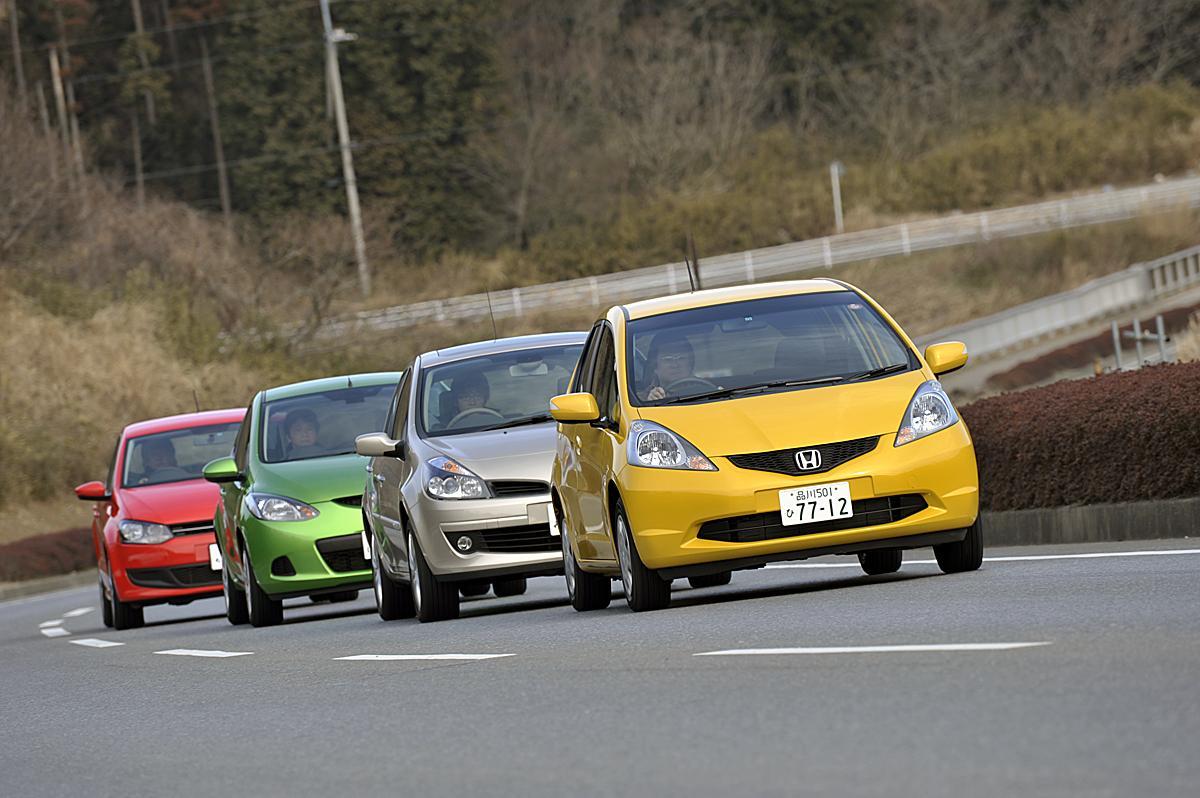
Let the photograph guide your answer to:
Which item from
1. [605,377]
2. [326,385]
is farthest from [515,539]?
[326,385]

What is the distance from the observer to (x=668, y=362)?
1270 centimetres

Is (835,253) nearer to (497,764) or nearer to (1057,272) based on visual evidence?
(1057,272)

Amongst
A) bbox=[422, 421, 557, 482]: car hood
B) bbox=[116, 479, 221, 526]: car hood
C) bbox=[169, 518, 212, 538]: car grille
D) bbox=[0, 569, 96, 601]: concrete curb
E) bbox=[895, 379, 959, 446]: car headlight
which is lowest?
bbox=[0, 569, 96, 601]: concrete curb

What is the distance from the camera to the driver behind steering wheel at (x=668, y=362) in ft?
41.1

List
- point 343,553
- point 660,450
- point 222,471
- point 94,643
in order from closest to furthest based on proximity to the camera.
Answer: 1. point 660,450
2. point 343,553
3. point 222,471
4. point 94,643

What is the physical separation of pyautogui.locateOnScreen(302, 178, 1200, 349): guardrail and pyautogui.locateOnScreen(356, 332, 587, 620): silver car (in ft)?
155

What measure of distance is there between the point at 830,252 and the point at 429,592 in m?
54.8

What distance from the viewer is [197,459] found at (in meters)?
21.7

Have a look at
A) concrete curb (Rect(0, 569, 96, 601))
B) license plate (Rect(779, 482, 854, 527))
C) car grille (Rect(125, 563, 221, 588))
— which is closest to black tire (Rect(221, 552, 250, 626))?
car grille (Rect(125, 563, 221, 588))

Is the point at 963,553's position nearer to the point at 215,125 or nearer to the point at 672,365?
the point at 672,365

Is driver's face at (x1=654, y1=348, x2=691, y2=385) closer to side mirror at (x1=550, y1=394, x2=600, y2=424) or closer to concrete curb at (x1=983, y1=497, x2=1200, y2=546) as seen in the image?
side mirror at (x1=550, y1=394, x2=600, y2=424)

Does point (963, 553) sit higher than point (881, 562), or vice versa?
point (963, 553)

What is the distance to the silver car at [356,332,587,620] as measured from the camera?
47.4ft

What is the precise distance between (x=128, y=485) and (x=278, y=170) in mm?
64415
